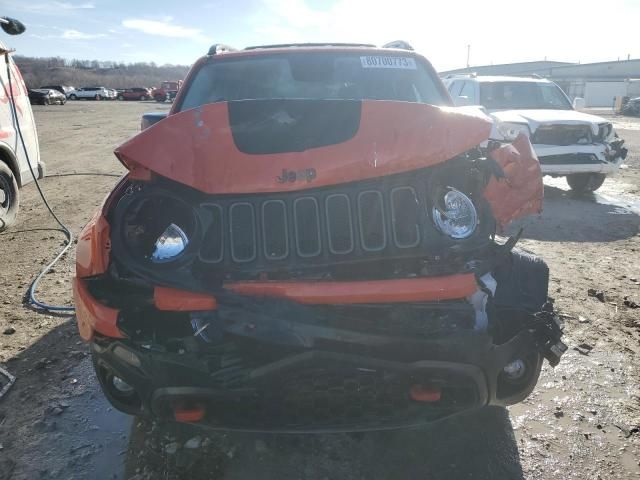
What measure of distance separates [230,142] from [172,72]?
378 ft

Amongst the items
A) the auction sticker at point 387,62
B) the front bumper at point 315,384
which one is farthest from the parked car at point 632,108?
the front bumper at point 315,384

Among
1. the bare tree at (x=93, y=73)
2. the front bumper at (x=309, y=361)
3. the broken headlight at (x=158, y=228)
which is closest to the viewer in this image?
the front bumper at (x=309, y=361)

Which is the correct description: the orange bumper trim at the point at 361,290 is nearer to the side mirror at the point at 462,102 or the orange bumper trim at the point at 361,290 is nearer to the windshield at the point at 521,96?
the side mirror at the point at 462,102

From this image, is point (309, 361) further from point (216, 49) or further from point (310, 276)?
point (216, 49)

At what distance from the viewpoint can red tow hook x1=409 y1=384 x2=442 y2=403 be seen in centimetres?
196

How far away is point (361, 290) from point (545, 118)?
22.2ft

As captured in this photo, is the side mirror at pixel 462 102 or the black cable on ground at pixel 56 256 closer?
the black cable on ground at pixel 56 256

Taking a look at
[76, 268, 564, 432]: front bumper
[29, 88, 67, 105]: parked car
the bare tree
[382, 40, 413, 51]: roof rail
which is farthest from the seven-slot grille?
the bare tree

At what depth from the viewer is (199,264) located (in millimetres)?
A: 2002

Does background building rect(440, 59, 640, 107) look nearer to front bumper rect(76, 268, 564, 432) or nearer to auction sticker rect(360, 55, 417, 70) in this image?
auction sticker rect(360, 55, 417, 70)

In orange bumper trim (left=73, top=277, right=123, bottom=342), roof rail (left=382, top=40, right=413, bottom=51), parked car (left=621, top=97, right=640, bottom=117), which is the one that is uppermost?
roof rail (left=382, top=40, right=413, bottom=51)

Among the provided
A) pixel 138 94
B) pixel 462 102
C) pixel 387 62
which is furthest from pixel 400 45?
pixel 138 94

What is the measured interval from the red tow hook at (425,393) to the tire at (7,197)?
587 cm

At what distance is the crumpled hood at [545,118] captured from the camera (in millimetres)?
7383
